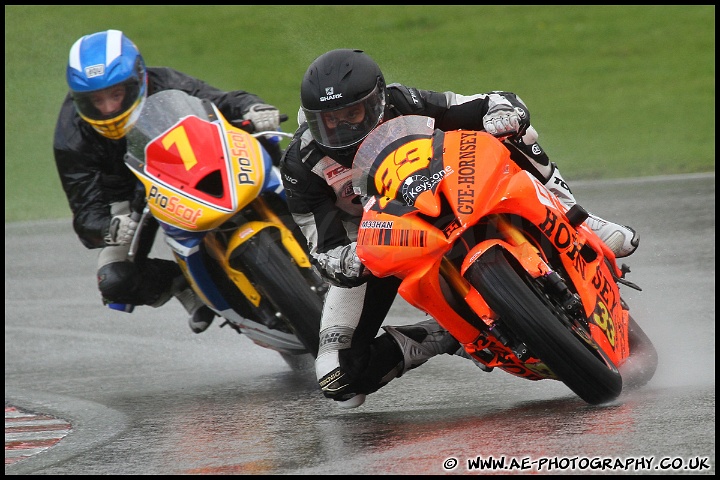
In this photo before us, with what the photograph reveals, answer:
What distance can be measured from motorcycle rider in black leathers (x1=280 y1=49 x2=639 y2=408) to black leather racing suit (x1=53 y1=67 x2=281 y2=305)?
169 centimetres

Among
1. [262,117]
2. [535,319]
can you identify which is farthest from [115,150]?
[535,319]

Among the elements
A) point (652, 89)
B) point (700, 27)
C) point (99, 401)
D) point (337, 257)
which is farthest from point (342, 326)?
point (700, 27)

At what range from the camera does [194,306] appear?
807cm

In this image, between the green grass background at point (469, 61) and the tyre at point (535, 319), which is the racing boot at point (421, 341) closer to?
the tyre at point (535, 319)

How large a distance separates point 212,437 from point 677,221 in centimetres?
599

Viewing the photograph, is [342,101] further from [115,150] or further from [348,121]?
[115,150]

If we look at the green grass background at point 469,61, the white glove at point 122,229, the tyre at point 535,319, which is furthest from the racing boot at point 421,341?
the green grass background at point 469,61

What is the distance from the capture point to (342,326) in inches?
243

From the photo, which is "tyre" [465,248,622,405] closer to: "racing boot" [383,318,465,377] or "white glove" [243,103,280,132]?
"racing boot" [383,318,465,377]

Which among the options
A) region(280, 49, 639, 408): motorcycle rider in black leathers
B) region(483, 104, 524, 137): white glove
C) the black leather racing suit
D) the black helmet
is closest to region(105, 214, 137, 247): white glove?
the black leather racing suit

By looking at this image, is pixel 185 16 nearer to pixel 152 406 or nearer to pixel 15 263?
pixel 15 263

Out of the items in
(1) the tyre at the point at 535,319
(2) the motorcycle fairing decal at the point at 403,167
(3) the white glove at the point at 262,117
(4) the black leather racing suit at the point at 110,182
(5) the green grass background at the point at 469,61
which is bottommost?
(5) the green grass background at the point at 469,61

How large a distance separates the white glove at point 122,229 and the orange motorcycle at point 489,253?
85.4 inches

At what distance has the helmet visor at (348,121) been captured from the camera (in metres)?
5.66
